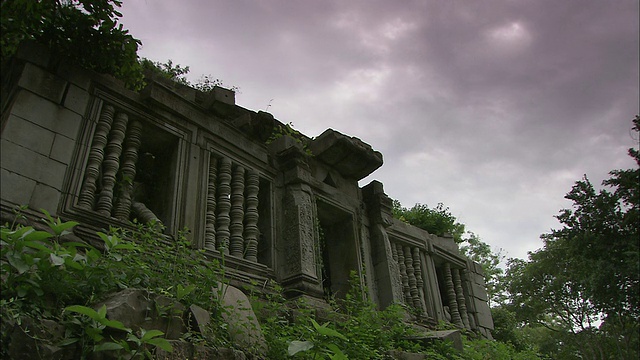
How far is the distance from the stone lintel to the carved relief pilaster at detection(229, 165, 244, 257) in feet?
5.89

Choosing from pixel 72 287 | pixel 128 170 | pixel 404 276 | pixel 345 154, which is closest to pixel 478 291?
pixel 404 276

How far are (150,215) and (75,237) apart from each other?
3.93 feet

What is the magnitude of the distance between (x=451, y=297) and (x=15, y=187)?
8846 millimetres

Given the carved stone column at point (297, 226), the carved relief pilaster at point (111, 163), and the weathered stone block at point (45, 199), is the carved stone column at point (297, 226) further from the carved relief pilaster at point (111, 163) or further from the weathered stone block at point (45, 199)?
the weathered stone block at point (45, 199)

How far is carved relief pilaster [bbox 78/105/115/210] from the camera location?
5.18 meters

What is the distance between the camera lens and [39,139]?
4.93m

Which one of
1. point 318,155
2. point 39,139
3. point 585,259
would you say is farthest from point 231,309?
point 585,259

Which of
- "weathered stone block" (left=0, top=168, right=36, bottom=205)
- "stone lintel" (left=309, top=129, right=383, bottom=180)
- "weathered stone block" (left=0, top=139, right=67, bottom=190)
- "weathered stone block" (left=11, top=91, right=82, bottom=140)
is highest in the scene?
"stone lintel" (left=309, top=129, right=383, bottom=180)

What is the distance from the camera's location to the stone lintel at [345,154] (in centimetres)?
843

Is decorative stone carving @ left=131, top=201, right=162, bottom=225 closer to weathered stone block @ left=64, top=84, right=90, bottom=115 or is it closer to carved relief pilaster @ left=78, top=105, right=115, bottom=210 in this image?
carved relief pilaster @ left=78, top=105, right=115, bottom=210

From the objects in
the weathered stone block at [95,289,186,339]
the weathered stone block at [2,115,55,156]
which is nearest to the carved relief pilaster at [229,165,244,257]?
the weathered stone block at [2,115,55,156]

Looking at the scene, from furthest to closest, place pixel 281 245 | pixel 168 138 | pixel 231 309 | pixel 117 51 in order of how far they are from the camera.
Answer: pixel 281 245 < pixel 168 138 < pixel 117 51 < pixel 231 309

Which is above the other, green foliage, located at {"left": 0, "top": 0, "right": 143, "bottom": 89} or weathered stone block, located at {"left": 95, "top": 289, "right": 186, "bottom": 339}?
green foliage, located at {"left": 0, "top": 0, "right": 143, "bottom": 89}

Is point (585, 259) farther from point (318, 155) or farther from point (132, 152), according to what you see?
point (132, 152)
